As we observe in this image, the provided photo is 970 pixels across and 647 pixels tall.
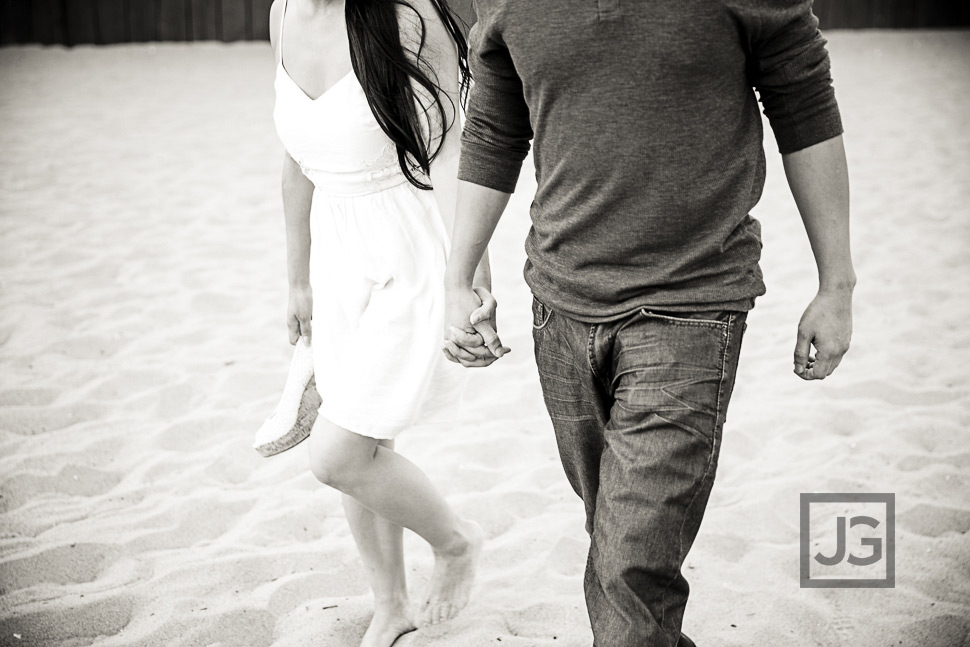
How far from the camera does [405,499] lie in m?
2.24

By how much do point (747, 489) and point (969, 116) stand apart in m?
6.46

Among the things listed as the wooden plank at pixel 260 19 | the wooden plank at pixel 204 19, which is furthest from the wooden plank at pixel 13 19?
the wooden plank at pixel 260 19

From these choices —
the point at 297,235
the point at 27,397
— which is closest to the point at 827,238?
the point at 297,235

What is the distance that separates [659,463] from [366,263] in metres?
0.87

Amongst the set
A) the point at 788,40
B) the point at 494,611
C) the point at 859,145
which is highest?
the point at 788,40

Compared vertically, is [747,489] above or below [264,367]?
above

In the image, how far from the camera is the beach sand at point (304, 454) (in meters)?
2.57

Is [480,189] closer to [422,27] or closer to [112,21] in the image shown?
[422,27]

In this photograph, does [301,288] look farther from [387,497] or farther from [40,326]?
[40,326]

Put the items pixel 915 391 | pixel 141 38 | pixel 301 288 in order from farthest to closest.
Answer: pixel 141 38, pixel 915 391, pixel 301 288

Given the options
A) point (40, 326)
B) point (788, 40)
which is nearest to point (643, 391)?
point (788, 40)

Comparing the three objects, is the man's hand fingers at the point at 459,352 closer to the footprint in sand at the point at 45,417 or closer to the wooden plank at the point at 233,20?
the footprint in sand at the point at 45,417

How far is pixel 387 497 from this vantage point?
86.8 inches

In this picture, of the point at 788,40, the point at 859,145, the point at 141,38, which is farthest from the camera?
the point at 141,38
